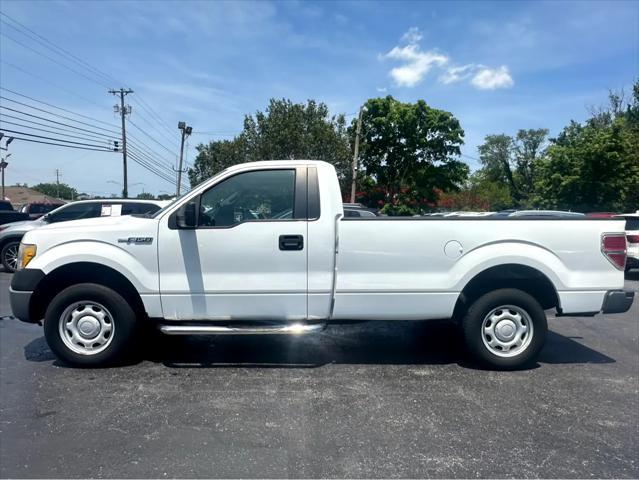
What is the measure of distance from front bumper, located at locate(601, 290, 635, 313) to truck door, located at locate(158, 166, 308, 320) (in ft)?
9.69

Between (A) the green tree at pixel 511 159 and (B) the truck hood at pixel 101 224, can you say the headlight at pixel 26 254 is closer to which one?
(B) the truck hood at pixel 101 224

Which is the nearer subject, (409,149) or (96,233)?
(96,233)

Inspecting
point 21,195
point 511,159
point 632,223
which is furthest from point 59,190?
point 632,223

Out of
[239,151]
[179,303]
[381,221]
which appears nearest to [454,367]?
[381,221]

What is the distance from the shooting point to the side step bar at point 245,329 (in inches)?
184

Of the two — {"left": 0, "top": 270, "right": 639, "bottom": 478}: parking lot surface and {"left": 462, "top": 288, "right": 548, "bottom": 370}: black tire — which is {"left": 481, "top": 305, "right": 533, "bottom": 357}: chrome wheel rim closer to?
{"left": 462, "top": 288, "right": 548, "bottom": 370}: black tire

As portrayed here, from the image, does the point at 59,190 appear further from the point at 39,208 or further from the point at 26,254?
the point at 26,254

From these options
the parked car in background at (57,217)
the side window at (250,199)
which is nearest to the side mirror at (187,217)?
the side window at (250,199)

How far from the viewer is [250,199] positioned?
16.1 feet

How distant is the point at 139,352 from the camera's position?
524 centimetres

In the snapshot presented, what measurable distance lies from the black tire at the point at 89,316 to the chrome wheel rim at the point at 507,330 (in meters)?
3.51

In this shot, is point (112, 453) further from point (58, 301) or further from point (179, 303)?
point (58, 301)

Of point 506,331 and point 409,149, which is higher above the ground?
point 409,149

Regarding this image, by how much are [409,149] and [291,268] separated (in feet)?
119
